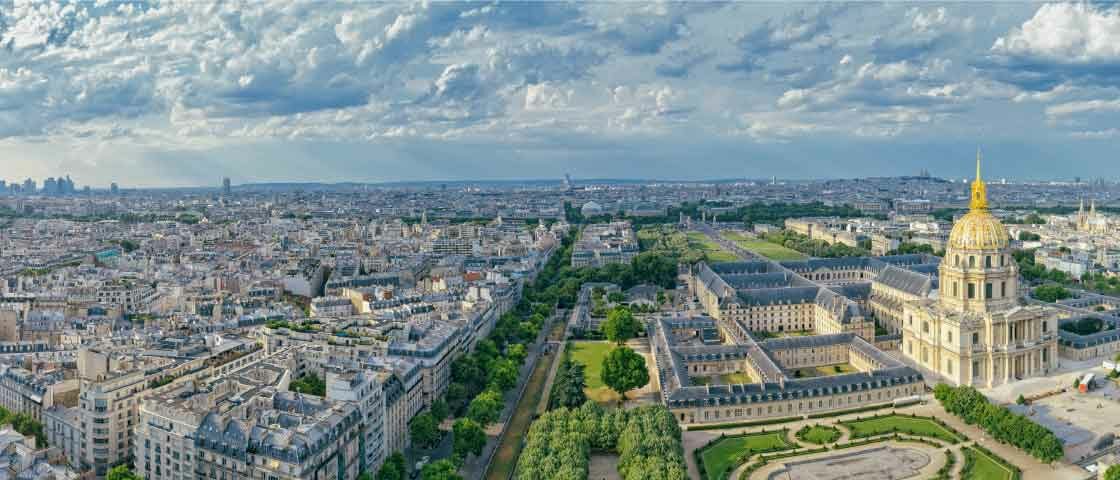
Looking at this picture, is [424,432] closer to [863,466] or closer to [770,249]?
[863,466]

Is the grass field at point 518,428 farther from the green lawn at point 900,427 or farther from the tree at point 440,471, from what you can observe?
the green lawn at point 900,427

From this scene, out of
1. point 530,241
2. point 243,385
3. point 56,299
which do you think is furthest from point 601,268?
point 243,385

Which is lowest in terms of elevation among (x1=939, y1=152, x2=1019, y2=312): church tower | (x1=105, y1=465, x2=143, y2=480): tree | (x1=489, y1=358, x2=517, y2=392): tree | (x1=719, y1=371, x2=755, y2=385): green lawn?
(x1=719, y1=371, x2=755, y2=385): green lawn

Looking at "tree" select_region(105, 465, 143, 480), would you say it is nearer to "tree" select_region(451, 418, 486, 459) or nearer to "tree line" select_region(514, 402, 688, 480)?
"tree" select_region(451, 418, 486, 459)

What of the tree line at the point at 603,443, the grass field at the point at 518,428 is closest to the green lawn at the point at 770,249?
the grass field at the point at 518,428

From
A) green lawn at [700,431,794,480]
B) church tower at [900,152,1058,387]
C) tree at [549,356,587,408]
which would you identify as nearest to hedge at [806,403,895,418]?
green lawn at [700,431,794,480]

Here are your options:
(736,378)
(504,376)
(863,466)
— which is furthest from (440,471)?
(736,378)

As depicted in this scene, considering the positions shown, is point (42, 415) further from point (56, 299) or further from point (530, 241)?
point (530, 241)

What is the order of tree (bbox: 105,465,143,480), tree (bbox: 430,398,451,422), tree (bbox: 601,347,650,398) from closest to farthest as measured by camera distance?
tree (bbox: 105,465,143,480), tree (bbox: 430,398,451,422), tree (bbox: 601,347,650,398)
